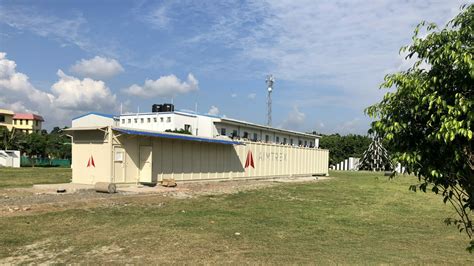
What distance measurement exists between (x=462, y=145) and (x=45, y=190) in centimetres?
1891

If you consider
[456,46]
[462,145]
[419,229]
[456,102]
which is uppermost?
[456,46]

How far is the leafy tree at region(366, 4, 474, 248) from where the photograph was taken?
374 cm

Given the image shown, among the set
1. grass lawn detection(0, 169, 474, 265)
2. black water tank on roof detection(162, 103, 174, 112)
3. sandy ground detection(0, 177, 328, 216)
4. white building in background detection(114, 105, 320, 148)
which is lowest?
grass lawn detection(0, 169, 474, 265)

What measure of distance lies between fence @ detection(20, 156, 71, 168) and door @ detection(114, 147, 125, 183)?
37178 mm

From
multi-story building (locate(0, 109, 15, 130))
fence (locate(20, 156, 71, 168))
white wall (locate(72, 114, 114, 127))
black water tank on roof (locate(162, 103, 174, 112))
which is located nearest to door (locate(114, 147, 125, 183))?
black water tank on roof (locate(162, 103, 174, 112))

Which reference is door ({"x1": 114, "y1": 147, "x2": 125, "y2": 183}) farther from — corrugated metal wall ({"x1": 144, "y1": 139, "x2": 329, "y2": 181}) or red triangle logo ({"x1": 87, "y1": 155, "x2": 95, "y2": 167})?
corrugated metal wall ({"x1": 144, "y1": 139, "x2": 329, "y2": 181})

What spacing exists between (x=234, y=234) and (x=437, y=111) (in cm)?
729

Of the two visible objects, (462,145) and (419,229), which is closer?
(462,145)

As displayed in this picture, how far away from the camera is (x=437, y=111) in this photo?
390cm

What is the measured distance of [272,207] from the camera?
16219 millimetres

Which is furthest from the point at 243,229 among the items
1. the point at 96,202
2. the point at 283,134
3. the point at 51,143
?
the point at 51,143

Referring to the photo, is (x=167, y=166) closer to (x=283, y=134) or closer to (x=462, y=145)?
(x=462, y=145)

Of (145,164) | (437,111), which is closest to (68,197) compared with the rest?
(145,164)

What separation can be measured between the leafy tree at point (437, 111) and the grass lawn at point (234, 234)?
158 inches
